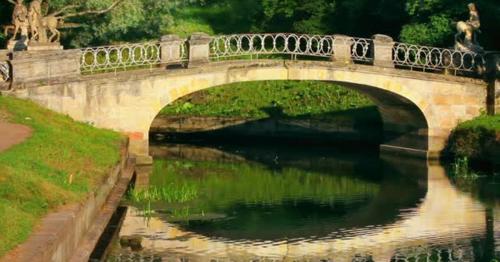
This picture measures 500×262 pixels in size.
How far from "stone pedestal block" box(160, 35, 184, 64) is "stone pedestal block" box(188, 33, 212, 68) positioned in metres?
0.51

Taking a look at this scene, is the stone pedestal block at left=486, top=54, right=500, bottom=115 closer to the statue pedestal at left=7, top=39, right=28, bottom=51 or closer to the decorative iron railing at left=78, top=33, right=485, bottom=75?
the decorative iron railing at left=78, top=33, right=485, bottom=75

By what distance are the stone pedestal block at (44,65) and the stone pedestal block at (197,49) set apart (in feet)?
13.2

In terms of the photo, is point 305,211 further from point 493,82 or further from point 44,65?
point 493,82

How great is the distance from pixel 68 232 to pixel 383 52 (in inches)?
907

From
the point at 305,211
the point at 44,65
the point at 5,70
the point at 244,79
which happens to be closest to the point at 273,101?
the point at 244,79

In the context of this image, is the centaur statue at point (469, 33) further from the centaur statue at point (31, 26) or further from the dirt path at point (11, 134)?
the dirt path at point (11, 134)

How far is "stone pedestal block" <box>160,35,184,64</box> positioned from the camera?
39.6 meters

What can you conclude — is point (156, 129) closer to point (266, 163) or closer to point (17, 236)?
point (266, 163)

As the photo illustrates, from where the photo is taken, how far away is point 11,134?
3050 centimetres

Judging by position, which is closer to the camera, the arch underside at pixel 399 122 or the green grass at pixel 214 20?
the arch underside at pixel 399 122

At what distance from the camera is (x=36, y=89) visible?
3688 cm

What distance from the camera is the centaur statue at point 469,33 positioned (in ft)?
140

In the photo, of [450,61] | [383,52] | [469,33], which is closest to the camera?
[383,52]

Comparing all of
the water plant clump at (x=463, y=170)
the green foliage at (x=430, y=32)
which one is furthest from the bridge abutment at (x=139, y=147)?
the green foliage at (x=430, y=32)
